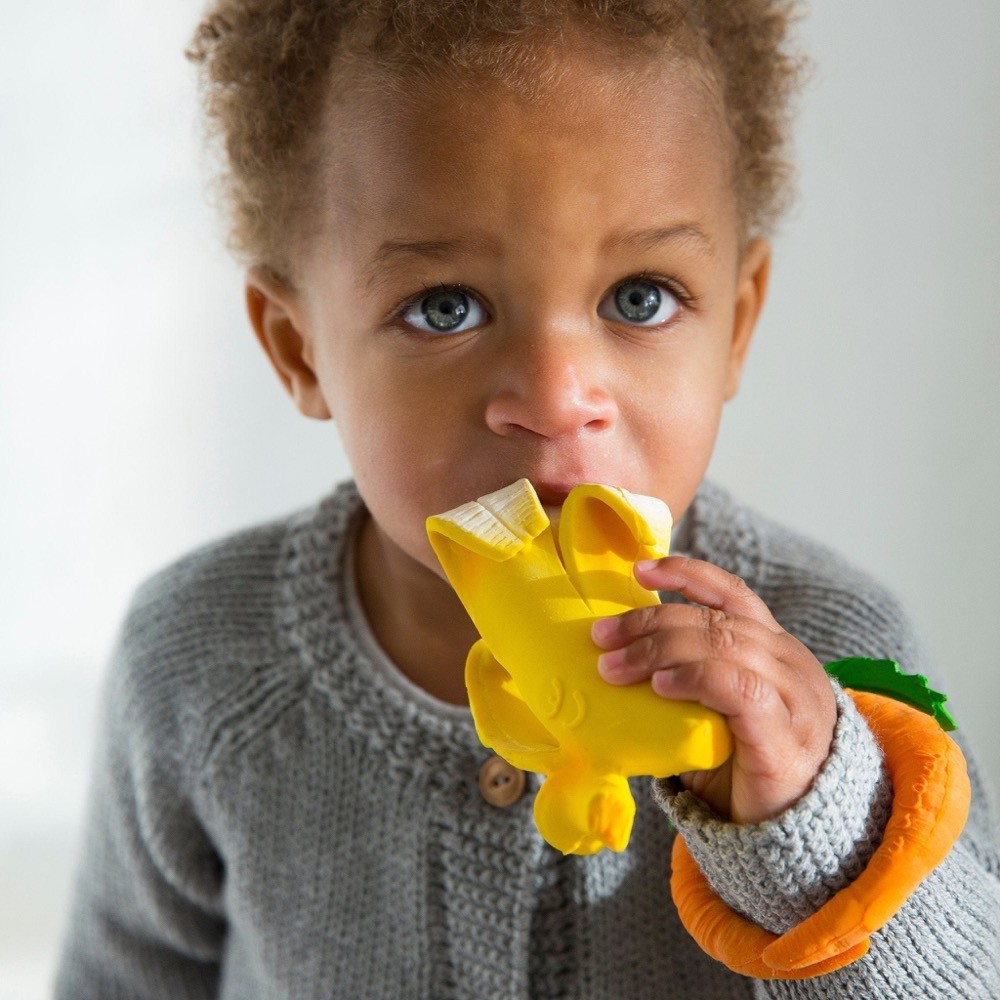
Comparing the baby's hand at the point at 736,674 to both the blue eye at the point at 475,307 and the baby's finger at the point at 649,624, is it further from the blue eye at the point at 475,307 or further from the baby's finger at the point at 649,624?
the blue eye at the point at 475,307

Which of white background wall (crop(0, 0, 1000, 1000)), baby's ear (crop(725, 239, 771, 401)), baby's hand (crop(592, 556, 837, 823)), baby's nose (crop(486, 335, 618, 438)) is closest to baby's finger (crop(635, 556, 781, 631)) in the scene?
baby's hand (crop(592, 556, 837, 823))

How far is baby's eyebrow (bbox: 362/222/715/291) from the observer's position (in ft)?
2.09

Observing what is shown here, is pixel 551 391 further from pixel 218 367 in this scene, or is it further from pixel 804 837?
pixel 218 367

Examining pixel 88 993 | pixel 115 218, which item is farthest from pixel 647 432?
pixel 115 218

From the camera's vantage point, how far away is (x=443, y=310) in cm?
67

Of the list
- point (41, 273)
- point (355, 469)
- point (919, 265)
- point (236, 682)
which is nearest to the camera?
point (355, 469)

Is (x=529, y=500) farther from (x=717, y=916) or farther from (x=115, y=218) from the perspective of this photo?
(x=115, y=218)

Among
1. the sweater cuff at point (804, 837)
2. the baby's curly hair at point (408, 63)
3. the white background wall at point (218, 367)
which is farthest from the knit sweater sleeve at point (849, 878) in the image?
the white background wall at point (218, 367)

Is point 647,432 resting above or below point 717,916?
above

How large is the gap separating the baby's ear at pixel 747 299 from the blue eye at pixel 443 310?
0.20 m

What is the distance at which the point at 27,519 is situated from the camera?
132 centimetres

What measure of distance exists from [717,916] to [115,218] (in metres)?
0.93

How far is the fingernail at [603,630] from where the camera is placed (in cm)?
52

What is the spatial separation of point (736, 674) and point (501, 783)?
0.29 meters
